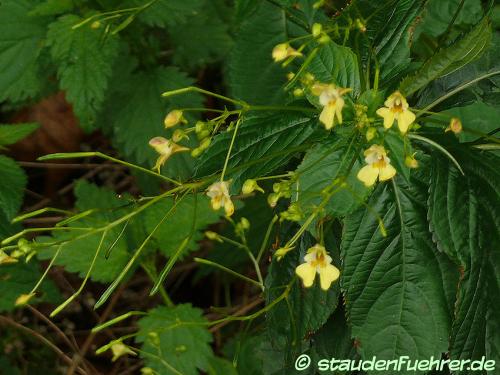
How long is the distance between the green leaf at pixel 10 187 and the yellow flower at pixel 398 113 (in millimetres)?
913

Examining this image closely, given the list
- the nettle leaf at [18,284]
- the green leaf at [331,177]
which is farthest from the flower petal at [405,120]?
the nettle leaf at [18,284]

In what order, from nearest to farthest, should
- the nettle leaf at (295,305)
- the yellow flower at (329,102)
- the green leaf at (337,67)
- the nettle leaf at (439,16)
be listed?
the yellow flower at (329,102) → the green leaf at (337,67) → the nettle leaf at (295,305) → the nettle leaf at (439,16)

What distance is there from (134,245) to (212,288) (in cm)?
55

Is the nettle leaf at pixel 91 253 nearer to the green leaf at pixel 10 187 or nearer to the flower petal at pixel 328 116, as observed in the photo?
the green leaf at pixel 10 187

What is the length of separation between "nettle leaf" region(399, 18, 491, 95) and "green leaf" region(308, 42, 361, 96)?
82 millimetres

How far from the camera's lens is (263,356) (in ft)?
4.70

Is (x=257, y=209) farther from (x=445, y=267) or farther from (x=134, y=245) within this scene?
(x=445, y=267)

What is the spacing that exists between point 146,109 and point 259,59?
1.16ft

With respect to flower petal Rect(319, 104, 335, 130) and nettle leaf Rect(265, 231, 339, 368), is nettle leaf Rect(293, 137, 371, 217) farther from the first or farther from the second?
nettle leaf Rect(265, 231, 339, 368)

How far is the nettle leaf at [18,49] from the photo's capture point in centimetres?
171

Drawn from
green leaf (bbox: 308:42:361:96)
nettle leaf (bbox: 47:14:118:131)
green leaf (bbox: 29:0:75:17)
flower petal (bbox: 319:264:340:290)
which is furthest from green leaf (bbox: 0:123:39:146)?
flower petal (bbox: 319:264:340:290)

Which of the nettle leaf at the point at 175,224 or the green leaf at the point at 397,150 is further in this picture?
the nettle leaf at the point at 175,224

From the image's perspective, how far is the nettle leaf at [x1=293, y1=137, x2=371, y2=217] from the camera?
109cm

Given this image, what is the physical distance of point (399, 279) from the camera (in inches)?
45.9
